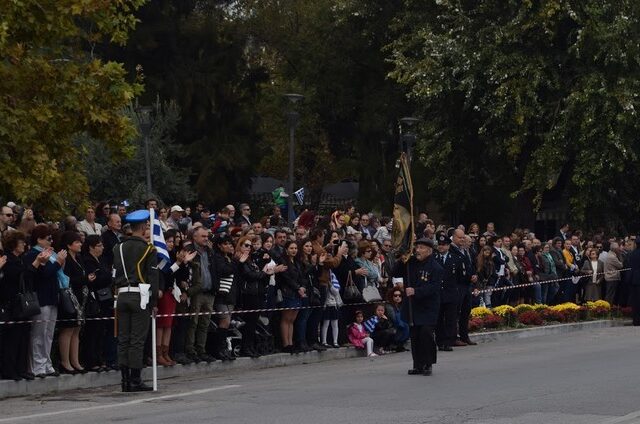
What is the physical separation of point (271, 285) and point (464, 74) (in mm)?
20804

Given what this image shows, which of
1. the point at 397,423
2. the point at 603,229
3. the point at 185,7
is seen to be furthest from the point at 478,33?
the point at 397,423

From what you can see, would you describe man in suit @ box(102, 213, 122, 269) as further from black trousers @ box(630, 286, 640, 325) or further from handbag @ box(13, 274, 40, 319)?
black trousers @ box(630, 286, 640, 325)

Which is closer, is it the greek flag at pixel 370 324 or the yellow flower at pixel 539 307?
the greek flag at pixel 370 324

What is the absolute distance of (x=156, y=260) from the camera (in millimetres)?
16453

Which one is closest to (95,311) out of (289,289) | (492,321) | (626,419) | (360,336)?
(289,289)

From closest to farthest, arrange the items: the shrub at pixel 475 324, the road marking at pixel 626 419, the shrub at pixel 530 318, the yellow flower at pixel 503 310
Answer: the road marking at pixel 626 419, the shrub at pixel 475 324, the yellow flower at pixel 503 310, the shrub at pixel 530 318

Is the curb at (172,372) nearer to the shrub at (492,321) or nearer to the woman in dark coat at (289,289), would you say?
the woman in dark coat at (289,289)

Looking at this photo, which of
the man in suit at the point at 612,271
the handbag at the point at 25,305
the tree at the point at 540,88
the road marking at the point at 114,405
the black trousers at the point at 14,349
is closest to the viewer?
the road marking at the point at 114,405

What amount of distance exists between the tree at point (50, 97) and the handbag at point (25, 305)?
3.34 m

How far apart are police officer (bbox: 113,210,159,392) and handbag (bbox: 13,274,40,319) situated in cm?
96

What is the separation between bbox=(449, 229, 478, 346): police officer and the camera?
2306 cm

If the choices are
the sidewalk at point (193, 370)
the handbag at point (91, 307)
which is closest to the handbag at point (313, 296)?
the sidewalk at point (193, 370)

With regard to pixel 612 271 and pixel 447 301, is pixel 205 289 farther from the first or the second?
pixel 612 271

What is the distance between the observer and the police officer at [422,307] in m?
17.6
